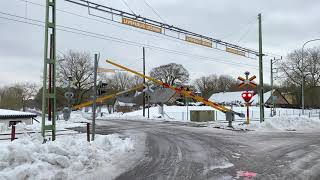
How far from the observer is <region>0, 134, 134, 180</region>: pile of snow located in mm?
8711

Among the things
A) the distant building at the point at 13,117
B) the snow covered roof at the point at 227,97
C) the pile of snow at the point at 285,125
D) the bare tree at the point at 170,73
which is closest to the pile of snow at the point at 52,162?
the pile of snow at the point at 285,125

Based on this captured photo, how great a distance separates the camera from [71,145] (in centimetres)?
1205

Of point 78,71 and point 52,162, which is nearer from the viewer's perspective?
point 52,162

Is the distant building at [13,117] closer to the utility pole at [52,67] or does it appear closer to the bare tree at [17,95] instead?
the utility pole at [52,67]

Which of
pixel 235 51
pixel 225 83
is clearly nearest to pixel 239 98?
pixel 225 83

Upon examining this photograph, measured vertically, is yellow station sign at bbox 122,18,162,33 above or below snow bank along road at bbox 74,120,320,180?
above

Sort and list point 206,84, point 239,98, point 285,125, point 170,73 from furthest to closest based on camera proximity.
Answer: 1. point 206,84
2. point 170,73
3. point 239,98
4. point 285,125

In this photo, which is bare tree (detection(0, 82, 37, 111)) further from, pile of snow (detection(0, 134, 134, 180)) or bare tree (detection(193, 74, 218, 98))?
pile of snow (detection(0, 134, 134, 180))

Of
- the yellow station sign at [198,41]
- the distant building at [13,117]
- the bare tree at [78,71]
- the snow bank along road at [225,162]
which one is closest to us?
the snow bank along road at [225,162]

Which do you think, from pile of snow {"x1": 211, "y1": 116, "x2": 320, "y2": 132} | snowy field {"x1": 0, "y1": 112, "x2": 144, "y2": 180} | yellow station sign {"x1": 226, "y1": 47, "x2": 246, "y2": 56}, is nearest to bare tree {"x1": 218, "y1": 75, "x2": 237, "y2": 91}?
yellow station sign {"x1": 226, "y1": 47, "x2": 246, "y2": 56}

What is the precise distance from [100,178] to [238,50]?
25190mm

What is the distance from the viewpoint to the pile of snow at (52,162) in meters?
8.71

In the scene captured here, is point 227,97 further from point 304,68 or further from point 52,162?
point 52,162

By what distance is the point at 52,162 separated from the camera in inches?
384
